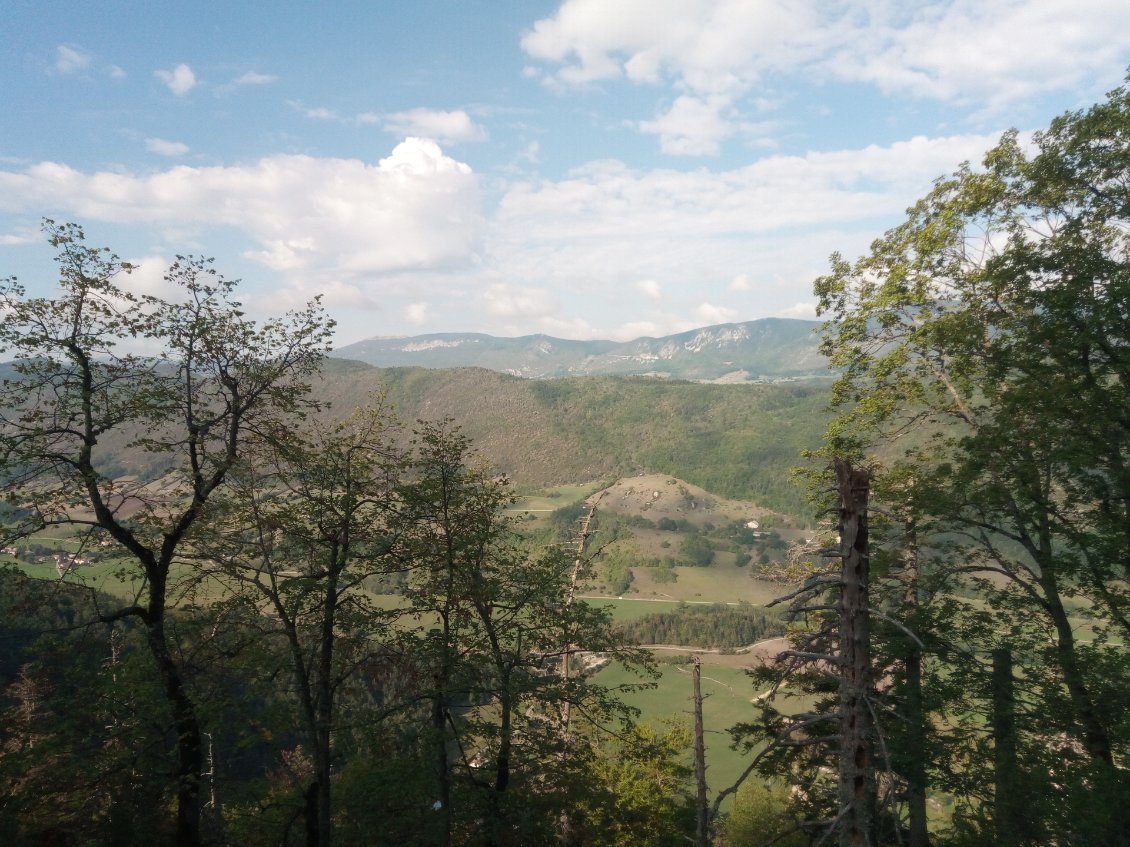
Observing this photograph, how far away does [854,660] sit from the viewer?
5.20 metres

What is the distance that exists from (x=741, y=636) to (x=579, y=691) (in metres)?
91.6

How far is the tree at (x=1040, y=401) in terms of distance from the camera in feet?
37.7

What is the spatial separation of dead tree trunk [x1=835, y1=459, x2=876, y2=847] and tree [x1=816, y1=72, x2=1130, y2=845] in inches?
325

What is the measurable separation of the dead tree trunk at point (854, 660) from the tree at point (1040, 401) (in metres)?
8.24

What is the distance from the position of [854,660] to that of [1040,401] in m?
10.7

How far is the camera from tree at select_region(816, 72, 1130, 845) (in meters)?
11.5

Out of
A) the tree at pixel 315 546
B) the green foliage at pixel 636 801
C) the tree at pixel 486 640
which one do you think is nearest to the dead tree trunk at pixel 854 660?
the tree at pixel 486 640

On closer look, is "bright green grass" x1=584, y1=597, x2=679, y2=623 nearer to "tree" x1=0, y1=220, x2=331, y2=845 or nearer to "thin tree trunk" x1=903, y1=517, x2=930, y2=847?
"thin tree trunk" x1=903, y1=517, x2=930, y2=847

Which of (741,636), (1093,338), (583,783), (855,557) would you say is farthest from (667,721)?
(741,636)

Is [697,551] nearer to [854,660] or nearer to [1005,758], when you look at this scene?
[1005,758]

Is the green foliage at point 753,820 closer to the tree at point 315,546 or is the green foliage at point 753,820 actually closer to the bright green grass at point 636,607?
the tree at point 315,546

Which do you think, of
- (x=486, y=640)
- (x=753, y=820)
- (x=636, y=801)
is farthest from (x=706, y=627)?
(x=486, y=640)

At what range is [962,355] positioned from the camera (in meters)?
14.9

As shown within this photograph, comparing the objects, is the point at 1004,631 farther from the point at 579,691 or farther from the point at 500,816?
the point at 500,816
